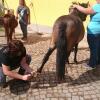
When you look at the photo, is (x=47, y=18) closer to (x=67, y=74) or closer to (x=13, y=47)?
(x=67, y=74)

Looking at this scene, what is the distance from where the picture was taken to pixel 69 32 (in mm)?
5836

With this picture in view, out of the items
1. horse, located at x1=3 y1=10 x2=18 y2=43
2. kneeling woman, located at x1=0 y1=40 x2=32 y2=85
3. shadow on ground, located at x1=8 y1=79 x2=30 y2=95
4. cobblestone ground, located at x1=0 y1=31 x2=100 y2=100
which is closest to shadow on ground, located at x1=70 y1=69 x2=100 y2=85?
cobblestone ground, located at x1=0 y1=31 x2=100 y2=100

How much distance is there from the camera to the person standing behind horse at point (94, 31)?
600 centimetres

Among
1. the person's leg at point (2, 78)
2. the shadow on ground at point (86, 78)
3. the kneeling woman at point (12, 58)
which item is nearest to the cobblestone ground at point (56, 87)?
the shadow on ground at point (86, 78)

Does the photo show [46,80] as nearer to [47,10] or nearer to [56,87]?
[56,87]

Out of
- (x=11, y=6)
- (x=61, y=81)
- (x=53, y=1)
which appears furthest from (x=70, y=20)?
(x=11, y=6)

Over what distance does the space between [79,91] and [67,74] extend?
810mm

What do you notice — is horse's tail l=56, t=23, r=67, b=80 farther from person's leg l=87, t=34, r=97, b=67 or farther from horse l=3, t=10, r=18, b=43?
horse l=3, t=10, r=18, b=43

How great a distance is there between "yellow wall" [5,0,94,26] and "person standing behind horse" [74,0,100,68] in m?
3.23

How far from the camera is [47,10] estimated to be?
10.4 meters

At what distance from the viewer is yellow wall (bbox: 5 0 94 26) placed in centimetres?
984

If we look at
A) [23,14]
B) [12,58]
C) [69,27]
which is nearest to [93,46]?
[69,27]

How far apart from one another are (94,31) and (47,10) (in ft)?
13.8

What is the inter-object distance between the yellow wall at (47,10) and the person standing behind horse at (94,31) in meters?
3.23
